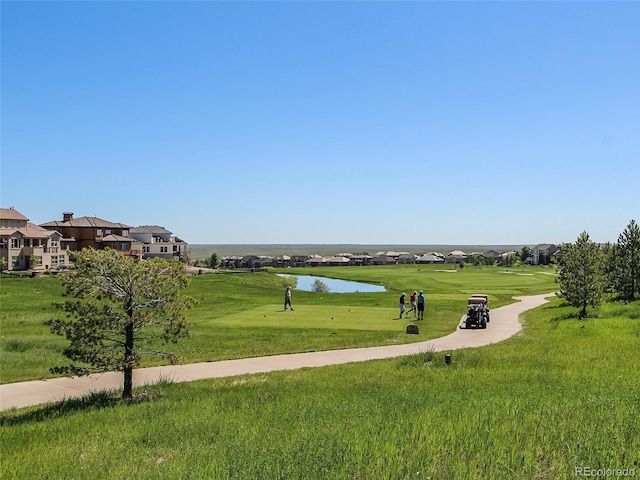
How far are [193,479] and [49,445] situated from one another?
4065mm

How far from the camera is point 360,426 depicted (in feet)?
25.1

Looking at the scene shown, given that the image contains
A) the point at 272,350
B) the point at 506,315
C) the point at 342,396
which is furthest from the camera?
the point at 506,315

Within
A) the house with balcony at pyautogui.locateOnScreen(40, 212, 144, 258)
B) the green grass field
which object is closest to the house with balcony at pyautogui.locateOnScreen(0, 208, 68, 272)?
the house with balcony at pyautogui.locateOnScreen(40, 212, 144, 258)

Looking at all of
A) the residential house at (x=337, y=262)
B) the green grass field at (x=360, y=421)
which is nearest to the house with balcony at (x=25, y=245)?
the green grass field at (x=360, y=421)

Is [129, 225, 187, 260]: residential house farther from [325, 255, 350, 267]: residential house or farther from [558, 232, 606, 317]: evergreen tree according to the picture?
[558, 232, 606, 317]: evergreen tree

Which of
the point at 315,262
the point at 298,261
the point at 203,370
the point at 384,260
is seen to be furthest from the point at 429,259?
the point at 203,370

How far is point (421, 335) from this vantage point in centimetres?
2462

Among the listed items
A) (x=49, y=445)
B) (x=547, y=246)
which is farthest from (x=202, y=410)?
(x=547, y=246)

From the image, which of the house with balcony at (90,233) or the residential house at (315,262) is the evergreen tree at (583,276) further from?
the residential house at (315,262)

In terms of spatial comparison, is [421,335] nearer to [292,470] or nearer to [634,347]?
[634,347]

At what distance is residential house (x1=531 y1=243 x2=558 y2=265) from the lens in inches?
5974

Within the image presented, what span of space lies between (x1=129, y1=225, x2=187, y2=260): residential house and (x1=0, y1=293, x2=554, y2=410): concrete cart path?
8609 cm

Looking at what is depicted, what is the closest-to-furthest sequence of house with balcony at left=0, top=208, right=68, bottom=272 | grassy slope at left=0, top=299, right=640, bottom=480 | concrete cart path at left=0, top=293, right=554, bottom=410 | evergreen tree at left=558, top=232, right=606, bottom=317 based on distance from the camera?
grassy slope at left=0, top=299, right=640, bottom=480 < concrete cart path at left=0, top=293, right=554, bottom=410 < evergreen tree at left=558, top=232, right=606, bottom=317 < house with balcony at left=0, top=208, right=68, bottom=272

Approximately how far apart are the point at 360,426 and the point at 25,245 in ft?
251
